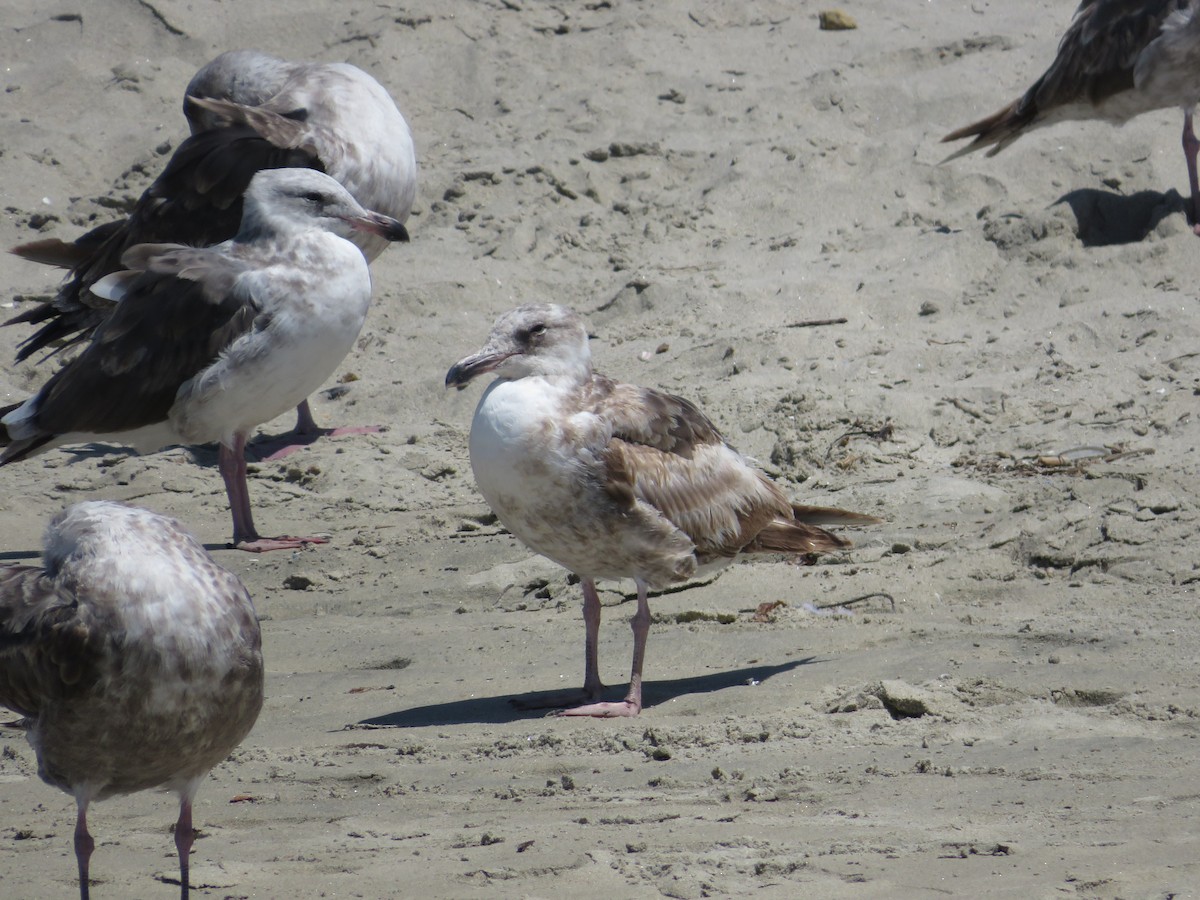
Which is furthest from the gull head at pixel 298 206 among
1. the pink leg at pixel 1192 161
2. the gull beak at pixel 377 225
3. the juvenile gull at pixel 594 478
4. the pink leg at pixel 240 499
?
the pink leg at pixel 1192 161

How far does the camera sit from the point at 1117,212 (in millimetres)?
9219

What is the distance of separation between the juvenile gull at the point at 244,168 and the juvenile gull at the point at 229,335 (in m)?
0.74

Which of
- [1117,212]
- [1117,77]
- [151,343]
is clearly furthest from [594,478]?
[1117,77]

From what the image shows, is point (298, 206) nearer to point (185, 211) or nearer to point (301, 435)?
point (185, 211)

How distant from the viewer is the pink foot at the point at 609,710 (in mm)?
5332

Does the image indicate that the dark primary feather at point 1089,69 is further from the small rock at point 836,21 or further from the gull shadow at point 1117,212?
the small rock at point 836,21

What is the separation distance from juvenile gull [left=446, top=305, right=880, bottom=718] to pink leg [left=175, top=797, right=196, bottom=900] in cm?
148

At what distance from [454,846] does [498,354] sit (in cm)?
188

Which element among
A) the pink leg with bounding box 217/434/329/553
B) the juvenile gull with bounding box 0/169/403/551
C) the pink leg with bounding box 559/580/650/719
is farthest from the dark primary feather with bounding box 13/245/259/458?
the pink leg with bounding box 559/580/650/719

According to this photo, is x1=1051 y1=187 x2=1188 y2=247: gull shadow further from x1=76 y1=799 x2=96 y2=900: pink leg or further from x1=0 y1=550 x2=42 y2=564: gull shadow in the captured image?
x1=76 y1=799 x2=96 y2=900: pink leg

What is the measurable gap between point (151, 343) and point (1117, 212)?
520 cm

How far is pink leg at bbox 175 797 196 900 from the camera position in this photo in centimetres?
403

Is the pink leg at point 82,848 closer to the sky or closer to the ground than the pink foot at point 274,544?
closer to the sky

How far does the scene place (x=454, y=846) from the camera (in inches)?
169
